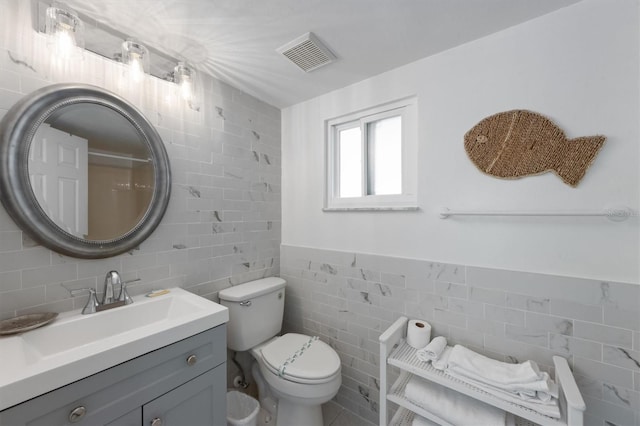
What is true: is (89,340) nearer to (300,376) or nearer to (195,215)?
(195,215)

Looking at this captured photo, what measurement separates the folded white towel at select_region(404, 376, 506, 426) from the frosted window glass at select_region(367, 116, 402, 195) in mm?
1071

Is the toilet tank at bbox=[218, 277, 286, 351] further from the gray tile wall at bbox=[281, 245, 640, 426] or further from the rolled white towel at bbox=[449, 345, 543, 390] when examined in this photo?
the rolled white towel at bbox=[449, 345, 543, 390]

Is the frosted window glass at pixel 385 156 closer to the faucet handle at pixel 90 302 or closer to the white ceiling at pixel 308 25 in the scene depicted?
the white ceiling at pixel 308 25

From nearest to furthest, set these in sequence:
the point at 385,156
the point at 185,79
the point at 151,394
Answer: the point at 151,394 → the point at 185,79 → the point at 385,156

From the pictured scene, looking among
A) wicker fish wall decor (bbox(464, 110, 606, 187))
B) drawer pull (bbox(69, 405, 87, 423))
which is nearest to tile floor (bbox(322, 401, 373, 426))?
drawer pull (bbox(69, 405, 87, 423))

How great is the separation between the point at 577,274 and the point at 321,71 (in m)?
1.68

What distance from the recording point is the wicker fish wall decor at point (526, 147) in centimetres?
110

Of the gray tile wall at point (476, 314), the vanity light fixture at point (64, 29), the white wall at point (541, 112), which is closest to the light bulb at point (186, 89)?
the vanity light fixture at point (64, 29)

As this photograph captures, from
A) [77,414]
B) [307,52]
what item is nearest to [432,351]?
[77,414]

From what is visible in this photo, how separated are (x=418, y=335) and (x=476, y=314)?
316 millimetres

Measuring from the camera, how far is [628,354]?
1021 millimetres

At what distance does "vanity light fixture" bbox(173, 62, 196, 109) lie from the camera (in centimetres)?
146

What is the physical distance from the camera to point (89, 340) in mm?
1136

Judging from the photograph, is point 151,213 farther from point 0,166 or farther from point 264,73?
point 264,73
